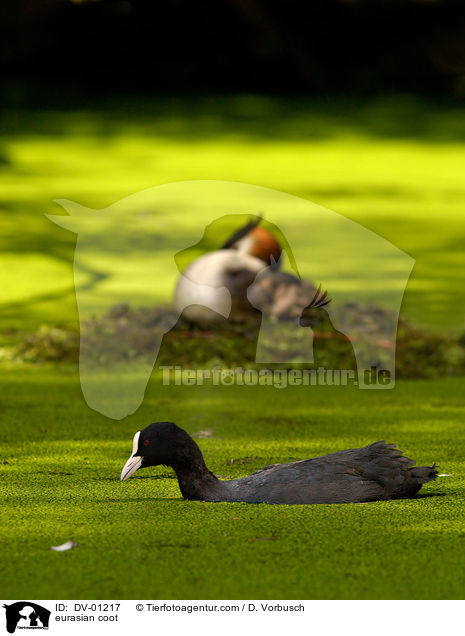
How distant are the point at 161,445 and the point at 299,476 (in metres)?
0.35

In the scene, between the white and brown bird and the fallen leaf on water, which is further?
the white and brown bird

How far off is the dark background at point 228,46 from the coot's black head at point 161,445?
1043 centimetres

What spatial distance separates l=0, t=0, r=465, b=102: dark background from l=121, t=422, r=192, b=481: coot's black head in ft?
34.2

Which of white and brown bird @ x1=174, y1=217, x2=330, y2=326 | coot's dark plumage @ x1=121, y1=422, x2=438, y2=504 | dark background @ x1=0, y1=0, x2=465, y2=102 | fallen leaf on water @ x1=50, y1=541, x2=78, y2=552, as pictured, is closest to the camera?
fallen leaf on water @ x1=50, y1=541, x2=78, y2=552

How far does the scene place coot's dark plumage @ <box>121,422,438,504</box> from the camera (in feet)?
9.16

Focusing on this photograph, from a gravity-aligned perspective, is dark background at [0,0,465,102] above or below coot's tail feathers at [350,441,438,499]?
above

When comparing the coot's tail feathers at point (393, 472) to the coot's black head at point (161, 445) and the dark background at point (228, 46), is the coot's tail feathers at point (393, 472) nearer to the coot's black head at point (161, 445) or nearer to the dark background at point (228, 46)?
the coot's black head at point (161, 445)

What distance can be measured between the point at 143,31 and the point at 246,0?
3.97 feet

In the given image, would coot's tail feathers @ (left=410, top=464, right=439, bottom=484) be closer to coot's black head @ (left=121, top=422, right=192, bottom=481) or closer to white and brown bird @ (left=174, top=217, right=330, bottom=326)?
coot's black head @ (left=121, top=422, right=192, bottom=481)

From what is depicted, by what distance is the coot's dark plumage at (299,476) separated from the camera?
279 centimetres

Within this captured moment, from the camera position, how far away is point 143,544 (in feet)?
8.32
